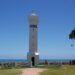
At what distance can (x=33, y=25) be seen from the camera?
46719mm

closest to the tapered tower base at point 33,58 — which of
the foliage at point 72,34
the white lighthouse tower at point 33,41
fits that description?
the white lighthouse tower at point 33,41

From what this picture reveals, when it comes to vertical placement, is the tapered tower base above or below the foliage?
below

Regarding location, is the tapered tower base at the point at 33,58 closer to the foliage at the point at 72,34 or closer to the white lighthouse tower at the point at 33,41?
the white lighthouse tower at the point at 33,41

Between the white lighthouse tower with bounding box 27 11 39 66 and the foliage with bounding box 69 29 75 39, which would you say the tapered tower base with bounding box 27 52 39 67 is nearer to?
the white lighthouse tower with bounding box 27 11 39 66

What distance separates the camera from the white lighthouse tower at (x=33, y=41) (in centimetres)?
4619

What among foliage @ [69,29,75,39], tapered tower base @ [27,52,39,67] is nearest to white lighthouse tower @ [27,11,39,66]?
tapered tower base @ [27,52,39,67]

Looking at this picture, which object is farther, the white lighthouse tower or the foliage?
the foliage

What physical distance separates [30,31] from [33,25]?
3.78 feet

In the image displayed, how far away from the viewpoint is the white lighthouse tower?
46188mm

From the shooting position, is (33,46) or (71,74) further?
(33,46)

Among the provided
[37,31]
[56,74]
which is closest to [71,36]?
[37,31]

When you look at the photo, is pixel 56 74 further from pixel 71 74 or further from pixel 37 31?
pixel 37 31

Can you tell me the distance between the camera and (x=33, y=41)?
46.9 meters

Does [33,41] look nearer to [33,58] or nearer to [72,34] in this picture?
[33,58]
